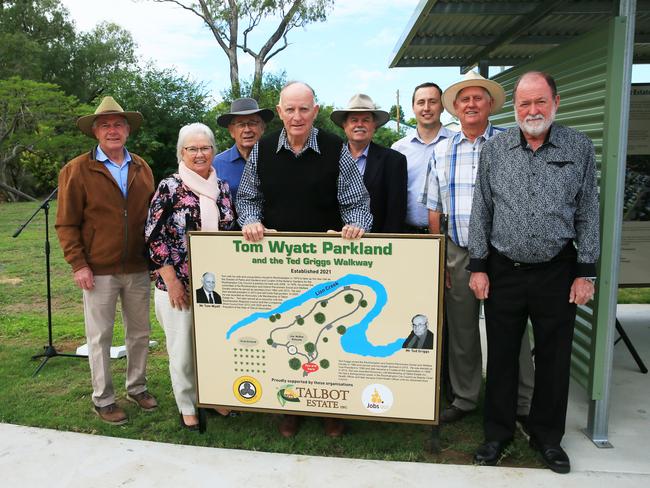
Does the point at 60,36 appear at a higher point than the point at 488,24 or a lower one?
higher

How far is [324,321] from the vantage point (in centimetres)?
351

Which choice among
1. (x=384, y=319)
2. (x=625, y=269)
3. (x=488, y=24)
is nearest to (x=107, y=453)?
(x=384, y=319)

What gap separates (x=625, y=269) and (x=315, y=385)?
150 inches

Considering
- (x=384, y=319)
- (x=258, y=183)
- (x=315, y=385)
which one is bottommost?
(x=315, y=385)

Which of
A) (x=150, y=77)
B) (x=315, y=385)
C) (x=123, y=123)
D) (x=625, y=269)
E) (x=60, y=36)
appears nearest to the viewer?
(x=315, y=385)

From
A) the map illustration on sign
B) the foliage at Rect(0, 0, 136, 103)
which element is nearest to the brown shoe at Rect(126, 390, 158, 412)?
the map illustration on sign

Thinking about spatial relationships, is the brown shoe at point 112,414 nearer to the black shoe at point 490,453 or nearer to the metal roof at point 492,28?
the black shoe at point 490,453

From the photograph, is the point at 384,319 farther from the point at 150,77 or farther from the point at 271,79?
the point at 271,79

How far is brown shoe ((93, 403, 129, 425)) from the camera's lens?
4105 millimetres

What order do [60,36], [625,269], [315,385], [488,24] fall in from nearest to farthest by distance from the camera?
[315,385], [488,24], [625,269], [60,36]

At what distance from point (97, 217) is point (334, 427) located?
215 cm

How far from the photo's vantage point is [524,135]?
3.23 metres

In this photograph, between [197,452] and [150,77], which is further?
[150,77]

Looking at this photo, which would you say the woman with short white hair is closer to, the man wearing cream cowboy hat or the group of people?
the group of people
